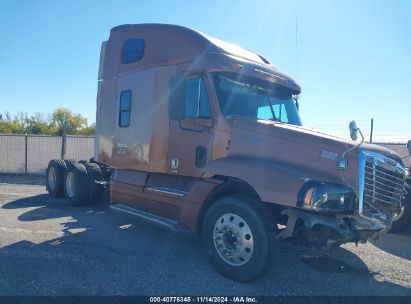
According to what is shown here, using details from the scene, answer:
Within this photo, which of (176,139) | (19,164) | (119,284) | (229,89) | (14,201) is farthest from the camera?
(19,164)

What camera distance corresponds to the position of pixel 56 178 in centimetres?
1022

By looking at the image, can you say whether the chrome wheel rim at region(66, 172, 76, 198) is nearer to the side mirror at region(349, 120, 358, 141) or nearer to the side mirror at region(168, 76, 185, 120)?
the side mirror at region(168, 76, 185, 120)

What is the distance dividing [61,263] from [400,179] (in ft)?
15.3

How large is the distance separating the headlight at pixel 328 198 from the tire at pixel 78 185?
6503 millimetres

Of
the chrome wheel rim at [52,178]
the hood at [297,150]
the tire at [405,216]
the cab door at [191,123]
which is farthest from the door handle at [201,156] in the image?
the chrome wheel rim at [52,178]

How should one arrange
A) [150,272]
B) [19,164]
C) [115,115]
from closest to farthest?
[150,272]
[115,115]
[19,164]

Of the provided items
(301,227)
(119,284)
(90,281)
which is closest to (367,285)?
(301,227)

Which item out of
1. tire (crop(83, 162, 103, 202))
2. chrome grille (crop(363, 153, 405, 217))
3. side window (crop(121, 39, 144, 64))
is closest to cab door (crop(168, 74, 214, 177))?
side window (crop(121, 39, 144, 64))

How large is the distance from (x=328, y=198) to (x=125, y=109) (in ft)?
14.9

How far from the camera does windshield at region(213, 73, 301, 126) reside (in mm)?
5277

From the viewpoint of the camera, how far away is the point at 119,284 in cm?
427

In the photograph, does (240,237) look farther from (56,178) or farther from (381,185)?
(56,178)

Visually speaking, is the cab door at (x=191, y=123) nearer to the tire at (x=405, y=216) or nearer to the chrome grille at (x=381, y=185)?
the chrome grille at (x=381, y=185)

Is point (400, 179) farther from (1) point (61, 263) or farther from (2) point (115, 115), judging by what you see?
(2) point (115, 115)
